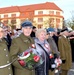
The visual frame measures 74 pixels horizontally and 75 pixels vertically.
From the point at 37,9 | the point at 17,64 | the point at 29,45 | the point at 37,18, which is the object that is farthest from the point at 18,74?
the point at 37,9

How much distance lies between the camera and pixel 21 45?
3.86 meters

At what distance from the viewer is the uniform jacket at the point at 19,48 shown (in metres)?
3.75

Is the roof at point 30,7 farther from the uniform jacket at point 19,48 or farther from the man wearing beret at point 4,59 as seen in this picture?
the man wearing beret at point 4,59

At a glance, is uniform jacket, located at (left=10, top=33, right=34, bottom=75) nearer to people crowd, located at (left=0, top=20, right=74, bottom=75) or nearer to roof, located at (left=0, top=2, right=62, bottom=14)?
people crowd, located at (left=0, top=20, right=74, bottom=75)

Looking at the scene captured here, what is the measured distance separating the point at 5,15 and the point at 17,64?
106 metres

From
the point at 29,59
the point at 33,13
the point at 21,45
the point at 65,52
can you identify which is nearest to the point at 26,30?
the point at 21,45

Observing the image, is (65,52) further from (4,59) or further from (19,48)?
(4,59)

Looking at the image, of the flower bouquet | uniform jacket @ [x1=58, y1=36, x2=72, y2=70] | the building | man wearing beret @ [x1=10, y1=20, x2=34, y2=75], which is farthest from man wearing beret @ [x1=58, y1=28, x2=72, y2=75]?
the building

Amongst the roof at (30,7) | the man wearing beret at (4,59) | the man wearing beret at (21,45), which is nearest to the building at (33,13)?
the roof at (30,7)

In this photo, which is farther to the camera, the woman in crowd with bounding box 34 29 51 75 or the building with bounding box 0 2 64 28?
the building with bounding box 0 2 64 28

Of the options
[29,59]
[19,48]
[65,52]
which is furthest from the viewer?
[65,52]

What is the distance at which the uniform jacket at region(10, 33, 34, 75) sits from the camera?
375 cm

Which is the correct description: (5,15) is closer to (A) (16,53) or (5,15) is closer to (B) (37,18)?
(B) (37,18)

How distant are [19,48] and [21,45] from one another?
0.21 ft
